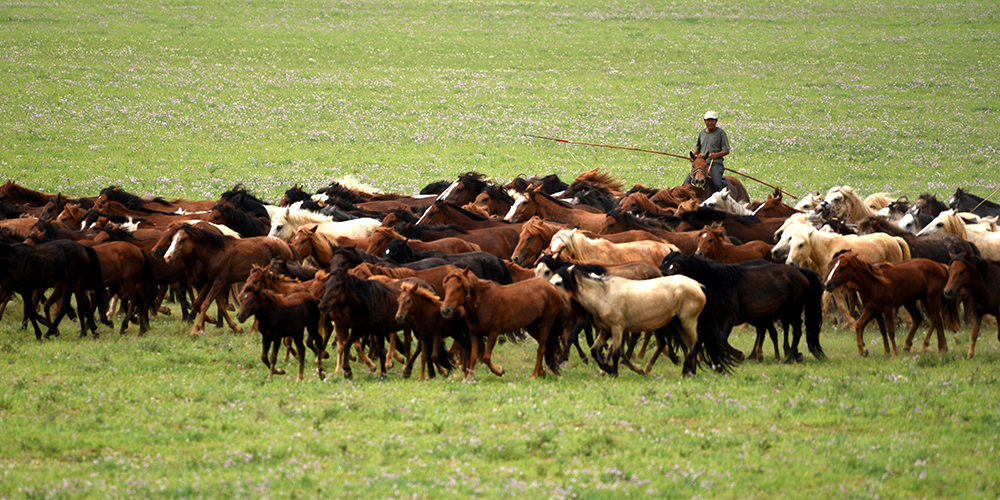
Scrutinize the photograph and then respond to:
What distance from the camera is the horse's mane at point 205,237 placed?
13383 millimetres

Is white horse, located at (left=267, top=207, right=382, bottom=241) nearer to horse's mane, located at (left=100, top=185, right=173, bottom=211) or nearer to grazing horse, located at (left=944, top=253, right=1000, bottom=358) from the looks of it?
horse's mane, located at (left=100, top=185, right=173, bottom=211)

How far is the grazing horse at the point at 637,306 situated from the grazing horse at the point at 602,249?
1.76 meters

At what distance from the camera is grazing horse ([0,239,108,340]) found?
12531 millimetres

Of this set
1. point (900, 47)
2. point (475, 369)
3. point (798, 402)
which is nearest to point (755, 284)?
point (798, 402)

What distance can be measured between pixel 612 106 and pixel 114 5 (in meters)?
28.2

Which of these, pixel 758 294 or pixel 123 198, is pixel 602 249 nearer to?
pixel 758 294

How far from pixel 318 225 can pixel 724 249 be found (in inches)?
243

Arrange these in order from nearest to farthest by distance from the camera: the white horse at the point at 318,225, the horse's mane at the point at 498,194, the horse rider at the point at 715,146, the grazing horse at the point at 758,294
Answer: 1. the grazing horse at the point at 758,294
2. the white horse at the point at 318,225
3. the horse's mane at the point at 498,194
4. the horse rider at the point at 715,146

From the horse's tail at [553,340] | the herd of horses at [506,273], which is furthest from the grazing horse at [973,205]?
the horse's tail at [553,340]

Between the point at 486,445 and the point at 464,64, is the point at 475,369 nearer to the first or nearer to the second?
the point at 486,445

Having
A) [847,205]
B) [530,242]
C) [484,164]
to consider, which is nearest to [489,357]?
[530,242]

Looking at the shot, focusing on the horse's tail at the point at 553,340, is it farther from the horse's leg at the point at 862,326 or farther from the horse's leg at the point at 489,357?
the horse's leg at the point at 862,326

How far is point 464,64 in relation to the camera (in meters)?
44.6

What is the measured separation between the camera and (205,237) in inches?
533
